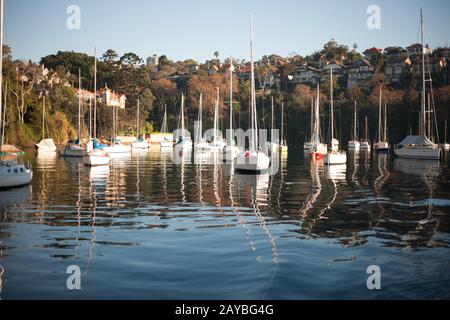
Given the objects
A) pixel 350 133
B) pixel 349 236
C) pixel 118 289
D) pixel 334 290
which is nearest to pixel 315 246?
pixel 349 236

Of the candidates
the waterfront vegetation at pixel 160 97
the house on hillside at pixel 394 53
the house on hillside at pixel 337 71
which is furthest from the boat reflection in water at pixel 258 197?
the house on hillside at pixel 394 53

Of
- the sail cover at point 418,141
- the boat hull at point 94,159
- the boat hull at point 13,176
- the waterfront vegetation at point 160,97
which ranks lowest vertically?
the boat hull at point 13,176

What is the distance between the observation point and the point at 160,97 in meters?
177

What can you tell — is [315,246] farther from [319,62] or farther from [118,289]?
[319,62]

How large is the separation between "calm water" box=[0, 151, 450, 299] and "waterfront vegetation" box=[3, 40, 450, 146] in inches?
2442

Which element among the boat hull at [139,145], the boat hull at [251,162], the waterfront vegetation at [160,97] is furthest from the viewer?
the boat hull at [139,145]

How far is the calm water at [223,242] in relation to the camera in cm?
1250

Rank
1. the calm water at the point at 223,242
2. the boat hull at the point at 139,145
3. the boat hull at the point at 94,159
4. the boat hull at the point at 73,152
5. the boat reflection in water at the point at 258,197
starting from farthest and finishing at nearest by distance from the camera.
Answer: the boat hull at the point at 139,145
the boat hull at the point at 73,152
the boat hull at the point at 94,159
the boat reflection in water at the point at 258,197
the calm water at the point at 223,242

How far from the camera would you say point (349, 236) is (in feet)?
61.2

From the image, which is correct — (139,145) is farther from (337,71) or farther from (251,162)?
(337,71)

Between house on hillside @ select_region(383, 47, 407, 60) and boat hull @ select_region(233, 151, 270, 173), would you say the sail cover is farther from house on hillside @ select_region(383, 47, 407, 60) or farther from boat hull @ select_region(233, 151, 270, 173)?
house on hillside @ select_region(383, 47, 407, 60)

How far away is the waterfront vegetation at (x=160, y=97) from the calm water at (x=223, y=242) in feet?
204

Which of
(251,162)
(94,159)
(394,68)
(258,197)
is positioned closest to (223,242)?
(258,197)

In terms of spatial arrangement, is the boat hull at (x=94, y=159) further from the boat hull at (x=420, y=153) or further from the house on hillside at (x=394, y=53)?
the house on hillside at (x=394, y=53)
